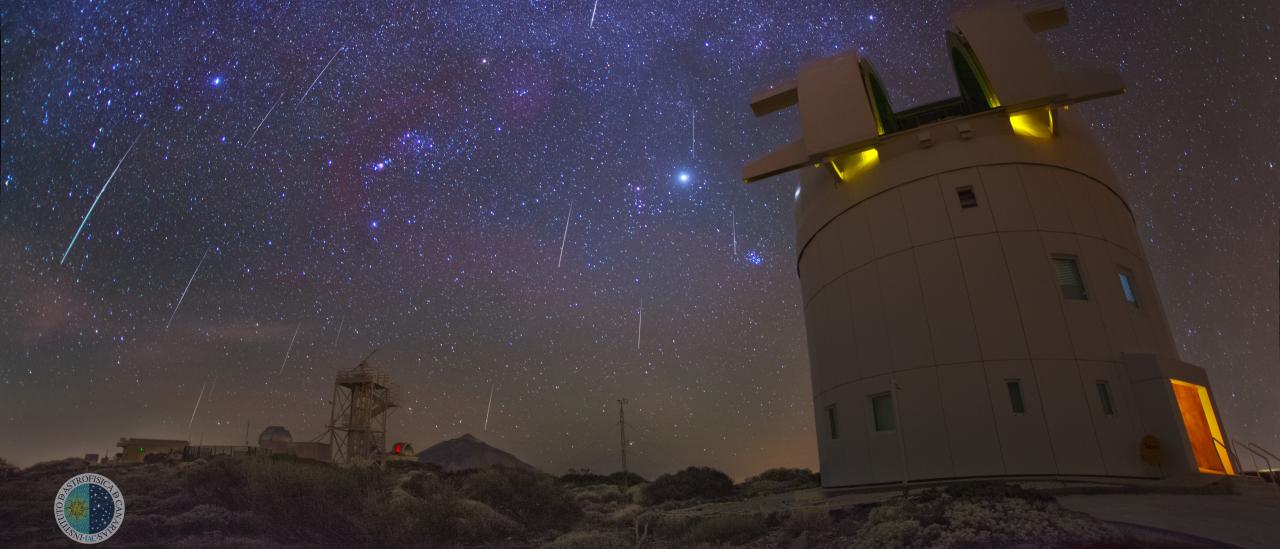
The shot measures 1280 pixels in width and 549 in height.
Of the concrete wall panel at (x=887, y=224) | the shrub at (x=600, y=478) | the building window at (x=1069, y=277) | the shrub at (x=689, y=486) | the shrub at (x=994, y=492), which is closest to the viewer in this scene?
the shrub at (x=994, y=492)

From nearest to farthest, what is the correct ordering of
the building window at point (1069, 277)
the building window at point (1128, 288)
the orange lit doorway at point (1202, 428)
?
1. the orange lit doorway at point (1202, 428)
2. the building window at point (1069, 277)
3. the building window at point (1128, 288)

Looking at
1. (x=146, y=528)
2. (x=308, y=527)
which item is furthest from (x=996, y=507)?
(x=146, y=528)

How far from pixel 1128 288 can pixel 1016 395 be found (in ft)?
13.5

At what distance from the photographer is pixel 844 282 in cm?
1512

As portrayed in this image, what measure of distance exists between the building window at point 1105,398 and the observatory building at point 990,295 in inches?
1.2

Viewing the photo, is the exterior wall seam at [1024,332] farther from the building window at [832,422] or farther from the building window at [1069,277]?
the building window at [832,422]

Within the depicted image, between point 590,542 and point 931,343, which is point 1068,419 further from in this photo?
point 590,542

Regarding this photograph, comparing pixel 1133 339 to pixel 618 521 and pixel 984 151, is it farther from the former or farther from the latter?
pixel 618 521

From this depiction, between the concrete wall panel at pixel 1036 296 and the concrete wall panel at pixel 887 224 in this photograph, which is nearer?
the concrete wall panel at pixel 1036 296

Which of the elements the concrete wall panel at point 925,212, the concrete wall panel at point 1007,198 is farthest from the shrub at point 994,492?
the concrete wall panel at point 1007,198

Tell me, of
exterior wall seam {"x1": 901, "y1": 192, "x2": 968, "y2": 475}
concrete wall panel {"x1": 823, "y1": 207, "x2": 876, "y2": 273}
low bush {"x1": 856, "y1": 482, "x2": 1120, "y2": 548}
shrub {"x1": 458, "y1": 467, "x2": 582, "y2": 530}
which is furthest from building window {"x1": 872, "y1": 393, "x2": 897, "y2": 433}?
shrub {"x1": 458, "y1": 467, "x2": 582, "y2": 530}

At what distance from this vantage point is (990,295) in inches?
498

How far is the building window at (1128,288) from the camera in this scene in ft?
43.2

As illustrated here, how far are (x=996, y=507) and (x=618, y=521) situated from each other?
32.1 feet
